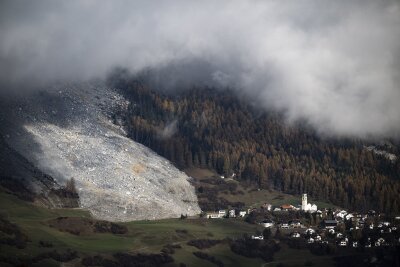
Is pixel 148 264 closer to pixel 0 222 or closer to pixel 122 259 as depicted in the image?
pixel 122 259

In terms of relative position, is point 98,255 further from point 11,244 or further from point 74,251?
point 11,244

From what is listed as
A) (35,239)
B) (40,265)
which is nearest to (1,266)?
(40,265)

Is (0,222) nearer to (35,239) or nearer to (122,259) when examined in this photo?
(35,239)

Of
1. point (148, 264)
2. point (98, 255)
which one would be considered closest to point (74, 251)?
point (98, 255)

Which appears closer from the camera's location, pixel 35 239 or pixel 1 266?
pixel 1 266

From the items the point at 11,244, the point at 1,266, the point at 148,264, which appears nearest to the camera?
the point at 1,266

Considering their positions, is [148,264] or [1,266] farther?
[148,264]

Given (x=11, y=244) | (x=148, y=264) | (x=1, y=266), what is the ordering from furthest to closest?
(x=148, y=264), (x=11, y=244), (x=1, y=266)
